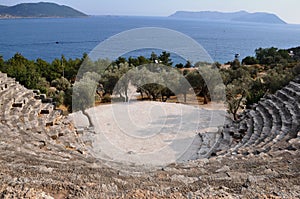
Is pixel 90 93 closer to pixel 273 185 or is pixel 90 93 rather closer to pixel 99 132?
pixel 99 132

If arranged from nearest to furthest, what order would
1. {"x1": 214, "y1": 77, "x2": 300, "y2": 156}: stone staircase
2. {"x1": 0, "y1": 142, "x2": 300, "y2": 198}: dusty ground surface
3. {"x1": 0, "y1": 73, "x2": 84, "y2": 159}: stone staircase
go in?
{"x1": 0, "y1": 142, "x2": 300, "y2": 198}: dusty ground surface < {"x1": 0, "y1": 73, "x2": 84, "y2": 159}: stone staircase < {"x1": 214, "y1": 77, "x2": 300, "y2": 156}: stone staircase

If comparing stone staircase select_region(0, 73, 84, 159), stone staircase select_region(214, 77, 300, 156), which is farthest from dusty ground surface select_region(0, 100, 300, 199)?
stone staircase select_region(214, 77, 300, 156)

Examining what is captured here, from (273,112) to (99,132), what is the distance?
327 inches

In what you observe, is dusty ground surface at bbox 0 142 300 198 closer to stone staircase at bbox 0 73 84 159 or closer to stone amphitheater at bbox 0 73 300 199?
stone amphitheater at bbox 0 73 300 199

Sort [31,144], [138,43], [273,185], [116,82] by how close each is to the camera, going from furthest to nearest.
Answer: [116,82] → [138,43] → [31,144] → [273,185]

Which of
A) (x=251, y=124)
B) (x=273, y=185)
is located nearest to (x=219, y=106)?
(x=251, y=124)

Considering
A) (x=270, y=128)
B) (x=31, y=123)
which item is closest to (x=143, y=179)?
(x=31, y=123)

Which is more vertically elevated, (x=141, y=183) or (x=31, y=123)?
(x=141, y=183)

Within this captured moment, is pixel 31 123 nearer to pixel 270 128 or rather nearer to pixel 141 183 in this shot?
pixel 141 183

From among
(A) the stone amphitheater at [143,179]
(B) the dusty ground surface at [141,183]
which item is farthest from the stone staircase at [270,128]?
(B) the dusty ground surface at [141,183]

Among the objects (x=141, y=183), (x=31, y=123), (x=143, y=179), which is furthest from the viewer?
(x=31, y=123)

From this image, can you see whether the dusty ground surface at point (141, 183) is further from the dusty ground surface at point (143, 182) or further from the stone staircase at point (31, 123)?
the stone staircase at point (31, 123)

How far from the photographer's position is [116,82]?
2214 cm

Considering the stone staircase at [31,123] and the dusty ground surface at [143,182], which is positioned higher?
the dusty ground surface at [143,182]
